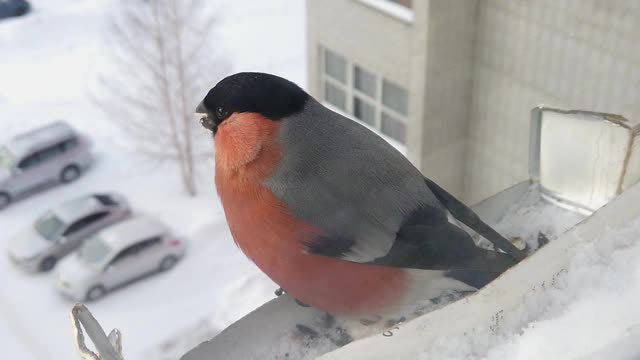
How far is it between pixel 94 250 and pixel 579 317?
221 cm

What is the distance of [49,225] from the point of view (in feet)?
8.50

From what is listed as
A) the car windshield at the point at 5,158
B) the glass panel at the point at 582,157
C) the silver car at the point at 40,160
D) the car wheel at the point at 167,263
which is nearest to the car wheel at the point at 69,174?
the silver car at the point at 40,160

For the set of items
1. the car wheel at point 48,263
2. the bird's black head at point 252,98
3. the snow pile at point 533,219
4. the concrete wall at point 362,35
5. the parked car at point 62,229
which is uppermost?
the bird's black head at point 252,98

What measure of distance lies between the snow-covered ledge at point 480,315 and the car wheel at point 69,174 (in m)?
2.64

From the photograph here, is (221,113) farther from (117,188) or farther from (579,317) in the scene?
(117,188)

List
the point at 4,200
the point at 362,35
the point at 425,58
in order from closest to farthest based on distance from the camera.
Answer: the point at 425,58
the point at 362,35
the point at 4,200

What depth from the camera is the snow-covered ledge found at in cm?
38

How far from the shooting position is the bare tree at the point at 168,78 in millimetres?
2580

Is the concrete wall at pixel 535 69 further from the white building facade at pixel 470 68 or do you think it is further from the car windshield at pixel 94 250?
the car windshield at pixel 94 250

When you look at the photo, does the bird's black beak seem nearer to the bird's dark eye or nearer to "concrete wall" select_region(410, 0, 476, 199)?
the bird's dark eye

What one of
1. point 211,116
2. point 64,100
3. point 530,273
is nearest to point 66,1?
point 64,100

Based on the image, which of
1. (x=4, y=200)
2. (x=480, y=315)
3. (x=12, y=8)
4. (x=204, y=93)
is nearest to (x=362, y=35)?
(x=204, y=93)

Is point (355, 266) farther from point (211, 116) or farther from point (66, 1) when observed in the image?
point (66, 1)

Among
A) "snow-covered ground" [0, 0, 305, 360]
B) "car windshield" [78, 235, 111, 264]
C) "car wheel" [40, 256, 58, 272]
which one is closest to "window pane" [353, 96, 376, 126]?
"snow-covered ground" [0, 0, 305, 360]
